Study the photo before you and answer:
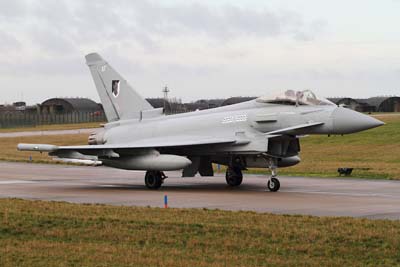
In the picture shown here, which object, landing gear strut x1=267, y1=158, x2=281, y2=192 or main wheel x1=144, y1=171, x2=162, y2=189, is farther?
main wheel x1=144, y1=171, x2=162, y2=189

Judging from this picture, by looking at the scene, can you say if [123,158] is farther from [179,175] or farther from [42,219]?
[42,219]

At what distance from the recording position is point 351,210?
17.2 m

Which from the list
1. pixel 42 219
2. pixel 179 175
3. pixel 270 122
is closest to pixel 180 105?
pixel 179 175

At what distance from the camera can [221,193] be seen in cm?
2228

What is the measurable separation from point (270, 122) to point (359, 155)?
19456 millimetres

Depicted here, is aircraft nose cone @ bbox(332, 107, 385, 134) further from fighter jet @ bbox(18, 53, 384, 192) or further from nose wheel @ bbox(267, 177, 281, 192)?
nose wheel @ bbox(267, 177, 281, 192)

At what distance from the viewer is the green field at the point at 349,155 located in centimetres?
3055

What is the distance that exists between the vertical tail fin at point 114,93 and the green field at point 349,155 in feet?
23.4

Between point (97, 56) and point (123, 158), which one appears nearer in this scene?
point (123, 158)

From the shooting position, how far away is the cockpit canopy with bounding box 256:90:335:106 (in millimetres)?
22312

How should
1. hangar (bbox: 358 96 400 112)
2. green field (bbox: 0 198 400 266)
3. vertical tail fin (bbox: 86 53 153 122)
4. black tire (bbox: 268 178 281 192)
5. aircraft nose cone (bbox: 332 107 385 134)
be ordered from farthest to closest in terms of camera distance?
1. hangar (bbox: 358 96 400 112)
2. vertical tail fin (bbox: 86 53 153 122)
3. black tire (bbox: 268 178 281 192)
4. aircraft nose cone (bbox: 332 107 385 134)
5. green field (bbox: 0 198 400 266)

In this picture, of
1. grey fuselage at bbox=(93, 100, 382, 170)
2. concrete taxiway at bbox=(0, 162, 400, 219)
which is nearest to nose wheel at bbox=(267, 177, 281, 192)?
concrete taxiway at bbox=(0, 162, 400, 219)

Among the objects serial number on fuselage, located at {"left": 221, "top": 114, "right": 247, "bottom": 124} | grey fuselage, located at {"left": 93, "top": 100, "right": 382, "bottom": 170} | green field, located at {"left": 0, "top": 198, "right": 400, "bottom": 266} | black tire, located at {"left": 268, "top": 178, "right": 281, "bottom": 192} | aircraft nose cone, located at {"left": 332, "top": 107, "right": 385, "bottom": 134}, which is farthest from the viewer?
serial number on fuselage, located at {"left": 221, "top": 114, "right": 247, "bottom": 124}

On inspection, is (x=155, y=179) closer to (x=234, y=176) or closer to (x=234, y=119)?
(x=234, y=176)
